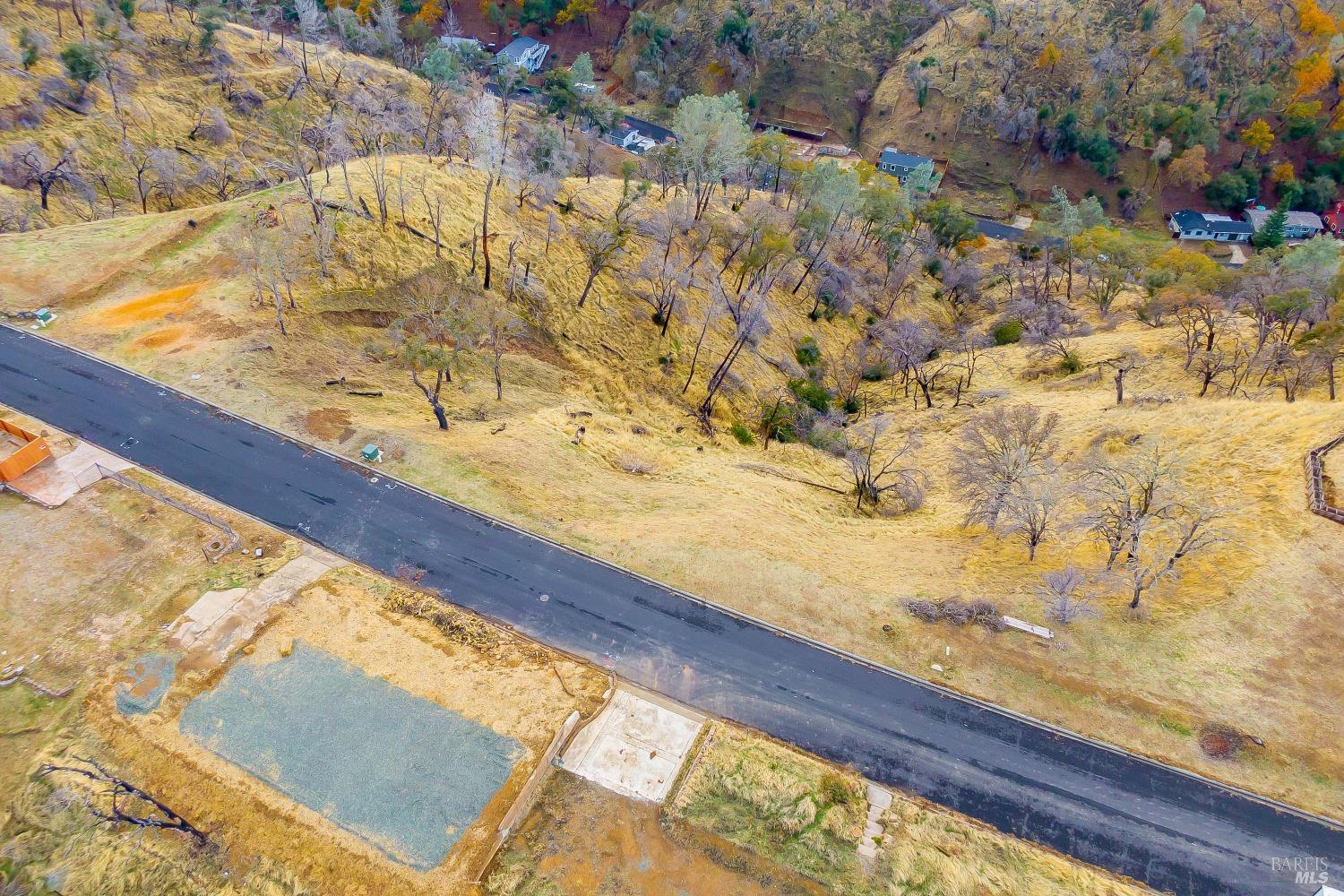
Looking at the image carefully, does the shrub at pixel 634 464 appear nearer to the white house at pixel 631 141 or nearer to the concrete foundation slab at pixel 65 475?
the concrete foundation slab at pixel 65 475

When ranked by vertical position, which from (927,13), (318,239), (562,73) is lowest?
(318,239)

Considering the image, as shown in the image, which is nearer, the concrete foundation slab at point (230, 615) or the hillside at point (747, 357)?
the concrete foundation slab at point (230, 615)

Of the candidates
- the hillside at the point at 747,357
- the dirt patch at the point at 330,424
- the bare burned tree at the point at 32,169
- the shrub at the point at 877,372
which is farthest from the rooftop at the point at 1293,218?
the bare burned tree at the point at 32,169

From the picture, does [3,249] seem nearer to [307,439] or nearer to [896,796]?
[307,439]

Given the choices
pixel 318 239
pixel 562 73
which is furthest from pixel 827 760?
pixel 562 73

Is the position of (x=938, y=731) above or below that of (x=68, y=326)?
below

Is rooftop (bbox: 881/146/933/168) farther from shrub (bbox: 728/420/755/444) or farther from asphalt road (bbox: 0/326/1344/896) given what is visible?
asphalt road (bbox: 0/326/1344/896)

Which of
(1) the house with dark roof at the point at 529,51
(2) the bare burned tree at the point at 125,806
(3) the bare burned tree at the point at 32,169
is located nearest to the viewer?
(2) the bare burned tree at the point at 125,806
